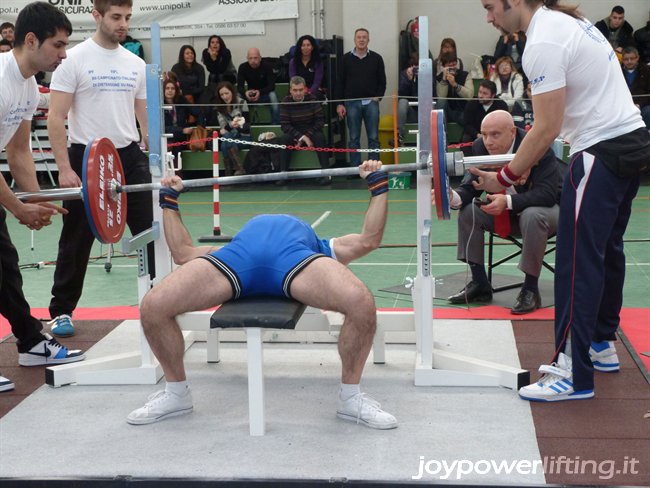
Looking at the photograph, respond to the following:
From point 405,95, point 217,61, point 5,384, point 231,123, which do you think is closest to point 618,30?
point 405,95

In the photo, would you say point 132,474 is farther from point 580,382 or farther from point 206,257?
point 580,382

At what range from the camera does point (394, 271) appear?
19.0ft

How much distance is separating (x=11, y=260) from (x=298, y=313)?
1.44m

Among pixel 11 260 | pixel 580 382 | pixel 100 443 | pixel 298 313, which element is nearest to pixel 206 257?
pixel 298 313

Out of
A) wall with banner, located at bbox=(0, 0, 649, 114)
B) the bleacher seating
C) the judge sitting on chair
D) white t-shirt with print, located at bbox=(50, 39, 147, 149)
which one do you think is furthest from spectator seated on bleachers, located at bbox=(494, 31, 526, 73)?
white t-shirt with print, located at bbox=(50, 39, 147, 149)

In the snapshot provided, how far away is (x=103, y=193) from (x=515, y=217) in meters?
2.25

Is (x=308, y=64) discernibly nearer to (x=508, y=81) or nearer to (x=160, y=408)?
(x=508, y=81)

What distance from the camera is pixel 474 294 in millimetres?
4906

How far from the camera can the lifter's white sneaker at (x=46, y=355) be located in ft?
12.9

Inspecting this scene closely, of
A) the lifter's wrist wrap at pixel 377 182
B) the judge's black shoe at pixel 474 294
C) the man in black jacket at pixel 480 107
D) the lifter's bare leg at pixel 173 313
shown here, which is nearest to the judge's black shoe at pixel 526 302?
the judge's black shoe at pixel 474 294

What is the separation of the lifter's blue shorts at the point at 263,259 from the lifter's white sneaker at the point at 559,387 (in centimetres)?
93

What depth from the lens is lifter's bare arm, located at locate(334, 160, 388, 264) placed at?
336 centimetres

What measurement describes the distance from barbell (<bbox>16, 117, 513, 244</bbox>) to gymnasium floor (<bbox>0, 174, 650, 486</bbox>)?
2.27 ft

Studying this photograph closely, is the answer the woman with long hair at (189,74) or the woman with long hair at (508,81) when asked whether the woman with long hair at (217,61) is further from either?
the woman with long hair at (508,81)
